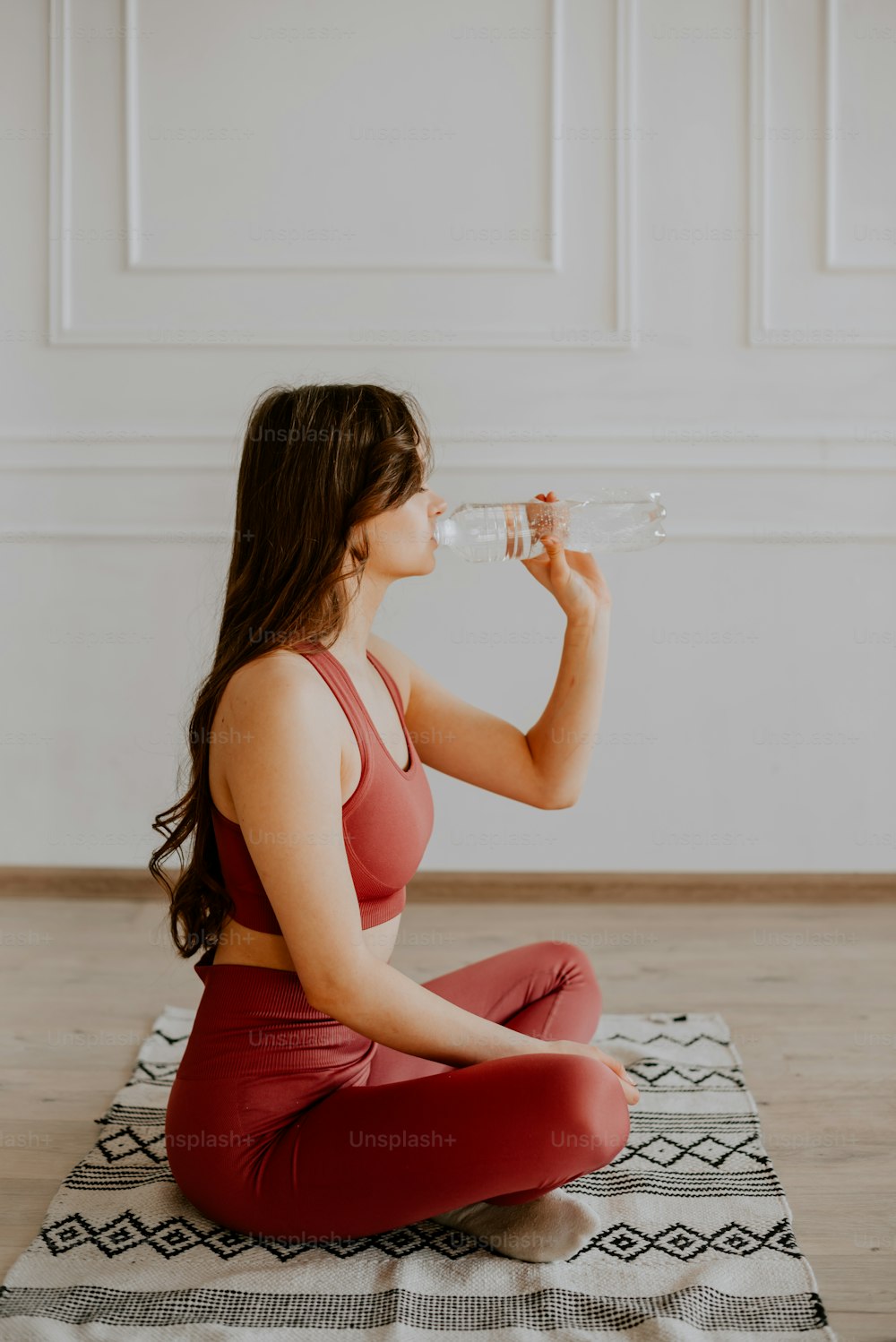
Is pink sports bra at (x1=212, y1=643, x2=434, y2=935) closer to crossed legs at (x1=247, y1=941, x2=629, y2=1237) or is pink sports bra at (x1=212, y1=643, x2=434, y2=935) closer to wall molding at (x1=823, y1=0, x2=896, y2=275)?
crossed legs at (x1=247, y1=941, x2=629, y2=1237)

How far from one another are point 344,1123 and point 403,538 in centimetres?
63

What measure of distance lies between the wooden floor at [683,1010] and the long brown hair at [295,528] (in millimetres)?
547

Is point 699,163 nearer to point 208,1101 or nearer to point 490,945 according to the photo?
point 490,945

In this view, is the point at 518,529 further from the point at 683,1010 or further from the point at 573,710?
the point at 683,1010

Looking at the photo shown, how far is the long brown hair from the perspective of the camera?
130cm

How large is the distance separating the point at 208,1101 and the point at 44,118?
84.3 inches

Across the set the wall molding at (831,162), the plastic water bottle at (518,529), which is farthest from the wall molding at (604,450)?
the plastic water bottle at (518,529)

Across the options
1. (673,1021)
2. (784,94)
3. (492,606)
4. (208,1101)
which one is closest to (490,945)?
(673,1021)

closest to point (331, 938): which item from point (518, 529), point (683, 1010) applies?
point (518, 529)

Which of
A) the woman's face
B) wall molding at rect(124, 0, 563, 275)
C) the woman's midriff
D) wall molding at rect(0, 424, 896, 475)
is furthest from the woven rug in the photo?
wall molding at rect(124, 0, 563, 275)

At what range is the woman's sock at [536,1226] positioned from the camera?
1264mm

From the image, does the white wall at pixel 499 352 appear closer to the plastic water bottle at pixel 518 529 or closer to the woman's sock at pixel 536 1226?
the plastic water bottle at pixel 518 529

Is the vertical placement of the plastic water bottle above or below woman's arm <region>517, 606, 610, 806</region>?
above

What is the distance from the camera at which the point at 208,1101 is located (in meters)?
1.27
